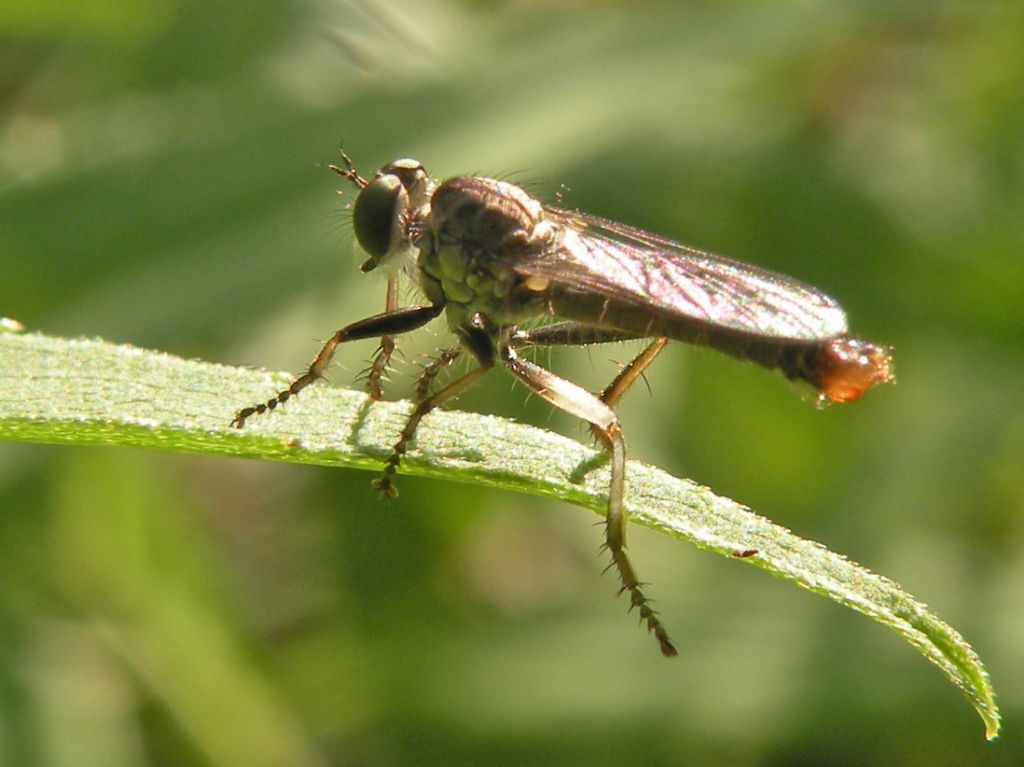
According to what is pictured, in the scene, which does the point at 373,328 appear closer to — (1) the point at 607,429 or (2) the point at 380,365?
(2) the point at 380,365

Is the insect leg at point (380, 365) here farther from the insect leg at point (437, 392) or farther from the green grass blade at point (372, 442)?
the green grass blade at point (372, 442)

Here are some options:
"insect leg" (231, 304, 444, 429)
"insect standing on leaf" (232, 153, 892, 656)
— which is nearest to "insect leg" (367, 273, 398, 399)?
"insect standing on leaf" (232, 153, 892, 656)

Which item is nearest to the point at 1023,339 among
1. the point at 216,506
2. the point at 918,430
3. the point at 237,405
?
the point at 918,430

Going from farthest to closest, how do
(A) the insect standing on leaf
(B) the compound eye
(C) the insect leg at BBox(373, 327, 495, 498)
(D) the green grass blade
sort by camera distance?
(B) the compound eye < (A) the insect standing on leaf < (C) the insect leg at BBox(373, 327, 495, 498) < (D) the green grass blade

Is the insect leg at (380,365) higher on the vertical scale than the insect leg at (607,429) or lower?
higher

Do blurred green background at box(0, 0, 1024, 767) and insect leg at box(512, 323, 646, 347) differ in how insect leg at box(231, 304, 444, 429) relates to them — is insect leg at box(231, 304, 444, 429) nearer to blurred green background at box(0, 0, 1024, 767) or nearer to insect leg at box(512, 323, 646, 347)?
insect leg at box(512, 323, 646, 347)

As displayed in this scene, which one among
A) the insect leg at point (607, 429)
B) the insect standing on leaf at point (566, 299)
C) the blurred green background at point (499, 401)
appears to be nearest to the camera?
the insect leg at point (607, 429)

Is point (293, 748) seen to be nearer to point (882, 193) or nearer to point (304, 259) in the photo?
point (304, 259)

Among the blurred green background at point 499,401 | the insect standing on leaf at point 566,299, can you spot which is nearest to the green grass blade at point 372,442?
the insect standing on leaf at point 566,299
